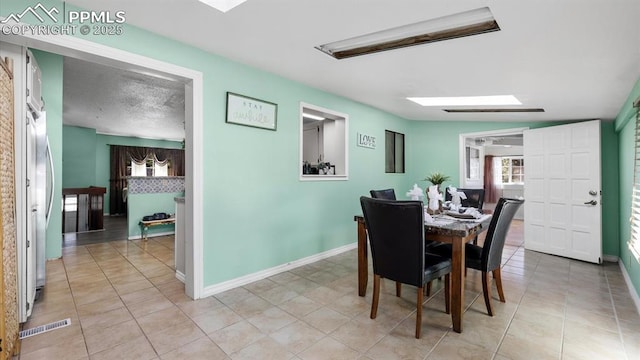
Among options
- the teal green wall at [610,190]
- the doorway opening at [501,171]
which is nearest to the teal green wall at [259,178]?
the teal green wall at [610,190]

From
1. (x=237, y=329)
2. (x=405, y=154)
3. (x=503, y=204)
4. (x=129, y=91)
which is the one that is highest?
(x=129, y=91)

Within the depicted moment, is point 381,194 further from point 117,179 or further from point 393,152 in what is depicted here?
point 117,179

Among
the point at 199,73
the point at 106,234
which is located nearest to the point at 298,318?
the point at 199,73

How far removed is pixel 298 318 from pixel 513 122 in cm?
463

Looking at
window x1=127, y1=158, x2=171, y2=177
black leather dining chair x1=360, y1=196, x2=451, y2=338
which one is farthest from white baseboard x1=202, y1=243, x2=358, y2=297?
window x1=127, y1=158, x2=171, y2=177

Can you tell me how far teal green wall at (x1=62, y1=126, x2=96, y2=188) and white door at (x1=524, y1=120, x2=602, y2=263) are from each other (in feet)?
33.1

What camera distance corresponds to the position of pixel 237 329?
2.12 metres

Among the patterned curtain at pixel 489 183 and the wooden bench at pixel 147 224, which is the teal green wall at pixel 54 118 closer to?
the wooden bench at pixel 147 224

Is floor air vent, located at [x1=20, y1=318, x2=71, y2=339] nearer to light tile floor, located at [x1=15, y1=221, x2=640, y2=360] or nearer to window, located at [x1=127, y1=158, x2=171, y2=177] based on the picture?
light tile floor, located at [x1=15, y1=221, x2=640, y2=360]

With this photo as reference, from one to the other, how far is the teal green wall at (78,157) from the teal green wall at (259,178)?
500 centimetres

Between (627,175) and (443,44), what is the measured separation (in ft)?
9.21

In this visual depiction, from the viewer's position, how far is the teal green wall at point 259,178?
8.82ft

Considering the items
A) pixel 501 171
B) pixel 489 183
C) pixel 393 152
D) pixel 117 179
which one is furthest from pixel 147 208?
pixel 501 171

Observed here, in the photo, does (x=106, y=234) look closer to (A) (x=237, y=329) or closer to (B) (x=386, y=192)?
(A) (x=237, y=329)
